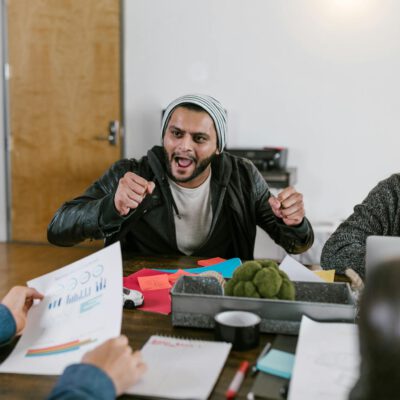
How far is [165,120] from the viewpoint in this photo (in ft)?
6.94

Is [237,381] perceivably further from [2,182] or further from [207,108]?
[2,182]

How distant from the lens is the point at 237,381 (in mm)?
872

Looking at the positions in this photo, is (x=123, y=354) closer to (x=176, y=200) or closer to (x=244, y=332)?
(x=244, y=332)

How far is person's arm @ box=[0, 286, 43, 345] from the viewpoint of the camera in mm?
1079

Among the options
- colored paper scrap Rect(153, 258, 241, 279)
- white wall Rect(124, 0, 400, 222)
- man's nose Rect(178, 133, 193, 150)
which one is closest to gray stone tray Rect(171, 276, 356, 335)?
colored paper scrap Rect(153, 258, 241, 279)

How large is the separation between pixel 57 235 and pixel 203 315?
3.15 feet

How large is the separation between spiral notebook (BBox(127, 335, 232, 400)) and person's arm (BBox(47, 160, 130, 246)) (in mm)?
742

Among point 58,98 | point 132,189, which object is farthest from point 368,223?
point 58,98

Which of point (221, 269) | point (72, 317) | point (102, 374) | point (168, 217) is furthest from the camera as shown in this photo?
point (168, 217)

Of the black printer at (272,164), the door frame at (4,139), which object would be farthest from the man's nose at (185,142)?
the door frame at (4,139)

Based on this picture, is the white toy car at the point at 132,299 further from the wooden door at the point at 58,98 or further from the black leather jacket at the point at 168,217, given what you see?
the wooden door at the point at 58,98

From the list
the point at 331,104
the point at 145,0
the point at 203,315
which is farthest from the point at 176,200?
the point at 145,0

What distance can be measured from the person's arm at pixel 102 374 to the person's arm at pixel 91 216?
876mm

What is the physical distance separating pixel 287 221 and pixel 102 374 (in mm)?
1117
